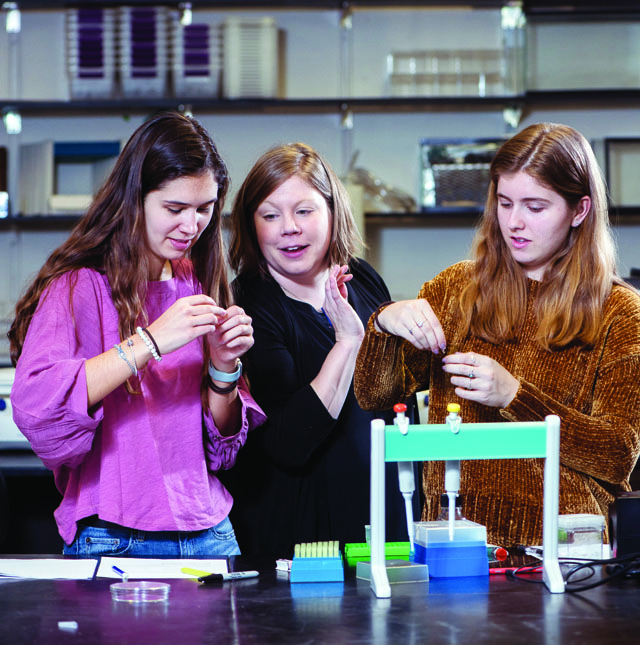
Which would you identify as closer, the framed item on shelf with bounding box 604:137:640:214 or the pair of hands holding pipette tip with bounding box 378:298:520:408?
the pair of hands holding pipette tip with bounding box 378:298:520:408

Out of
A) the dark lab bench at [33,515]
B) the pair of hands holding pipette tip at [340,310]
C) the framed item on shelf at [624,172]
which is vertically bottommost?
the dark lab bench at [33,515]

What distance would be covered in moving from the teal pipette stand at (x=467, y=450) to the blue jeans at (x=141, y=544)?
1.26ft

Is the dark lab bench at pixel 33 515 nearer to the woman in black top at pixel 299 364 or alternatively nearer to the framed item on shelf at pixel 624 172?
the woman in black top at pixel 299 364

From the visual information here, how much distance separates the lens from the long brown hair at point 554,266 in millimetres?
1530

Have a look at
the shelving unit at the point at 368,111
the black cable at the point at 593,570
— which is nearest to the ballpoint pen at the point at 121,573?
the black cable at the point at 593,570

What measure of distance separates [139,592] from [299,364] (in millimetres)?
745

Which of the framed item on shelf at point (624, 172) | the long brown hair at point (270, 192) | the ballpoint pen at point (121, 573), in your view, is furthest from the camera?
the framed item on shelf at point (624, 172)

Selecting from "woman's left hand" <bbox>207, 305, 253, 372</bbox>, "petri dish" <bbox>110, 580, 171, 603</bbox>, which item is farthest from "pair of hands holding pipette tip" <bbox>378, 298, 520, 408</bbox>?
"petri dish" <bbox>110, 580, 171, 603</bbox>

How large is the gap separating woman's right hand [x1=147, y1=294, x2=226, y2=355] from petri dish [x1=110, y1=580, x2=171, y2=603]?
37cm

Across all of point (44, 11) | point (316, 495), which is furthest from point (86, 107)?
point (316, 495)

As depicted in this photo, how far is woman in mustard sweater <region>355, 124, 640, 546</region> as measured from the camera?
56.0 inches

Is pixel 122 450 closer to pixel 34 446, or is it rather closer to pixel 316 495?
pixel 34 446

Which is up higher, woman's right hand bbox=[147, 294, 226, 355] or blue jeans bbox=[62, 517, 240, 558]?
woman's right hand bbox=[147, 294, 226, 355]

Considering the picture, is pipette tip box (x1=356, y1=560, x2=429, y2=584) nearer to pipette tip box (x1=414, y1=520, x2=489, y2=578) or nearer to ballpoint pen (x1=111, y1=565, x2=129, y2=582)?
pipette tip box (x1=414, y1=520, x2=489, y2=578)
